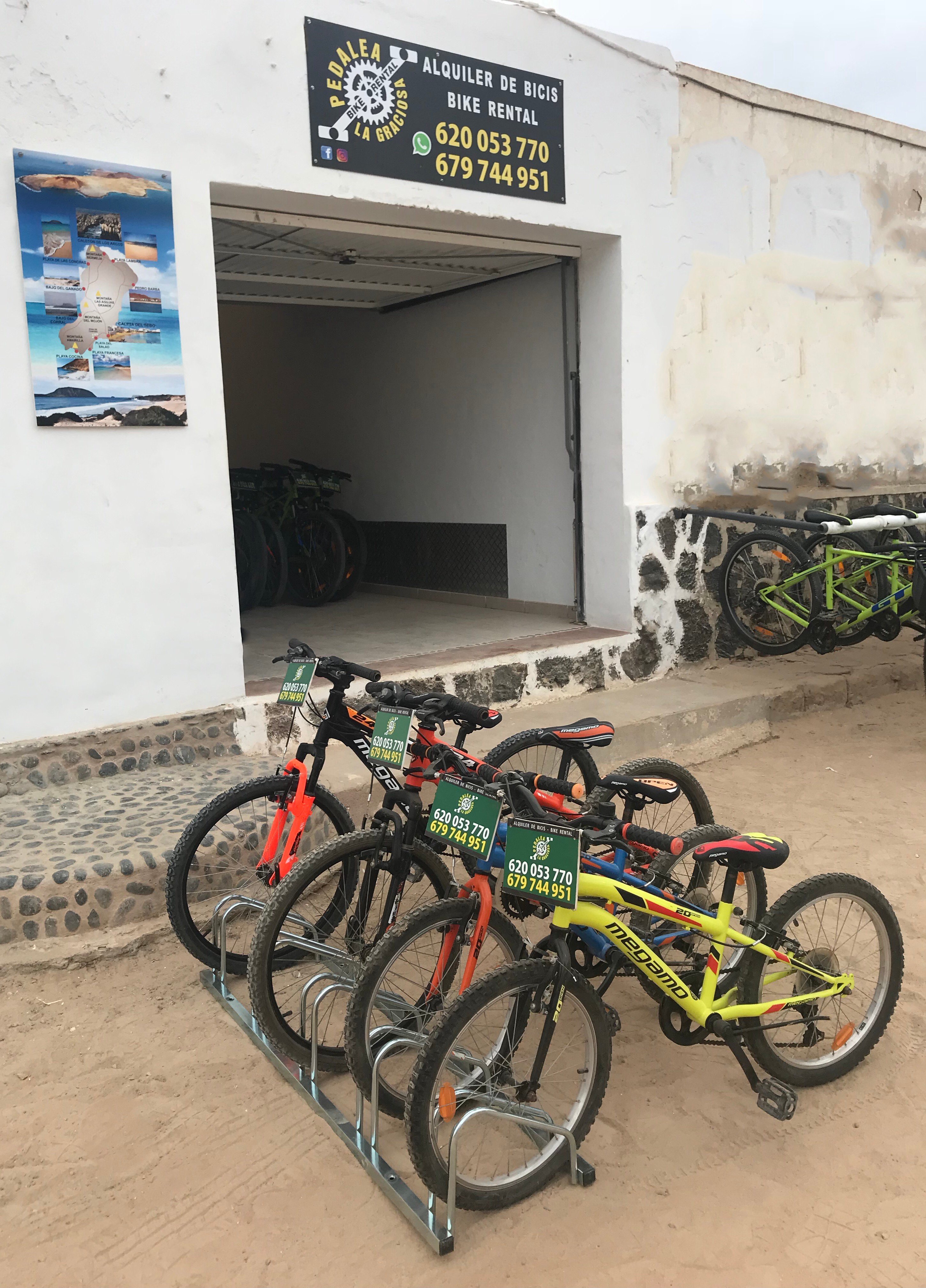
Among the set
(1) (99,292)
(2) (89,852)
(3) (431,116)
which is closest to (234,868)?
(2) (89,852)

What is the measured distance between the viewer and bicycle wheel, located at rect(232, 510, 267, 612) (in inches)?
315

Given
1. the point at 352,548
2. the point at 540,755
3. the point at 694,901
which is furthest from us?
the point at 352,548

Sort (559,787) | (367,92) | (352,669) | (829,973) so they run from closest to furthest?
(559,787) → (829,973) → (352,669) → (367,92)

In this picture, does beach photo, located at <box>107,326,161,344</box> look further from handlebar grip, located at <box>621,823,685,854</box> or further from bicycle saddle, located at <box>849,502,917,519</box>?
bicycle saddle, located at <box>849,502,917,519</box>

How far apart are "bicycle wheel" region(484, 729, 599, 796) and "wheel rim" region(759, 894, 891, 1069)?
2.30 feet

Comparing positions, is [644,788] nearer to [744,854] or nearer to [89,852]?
[744,854]

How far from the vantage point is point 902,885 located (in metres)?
3.80

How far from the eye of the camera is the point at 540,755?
384 cm

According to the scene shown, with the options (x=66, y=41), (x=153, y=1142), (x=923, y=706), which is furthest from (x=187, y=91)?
(x=923, y=706)

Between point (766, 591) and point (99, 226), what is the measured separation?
13.3ft

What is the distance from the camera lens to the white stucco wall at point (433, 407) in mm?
6629

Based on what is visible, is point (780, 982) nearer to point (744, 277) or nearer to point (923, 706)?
point (923, 706)

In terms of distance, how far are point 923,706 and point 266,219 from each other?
15.1 ft

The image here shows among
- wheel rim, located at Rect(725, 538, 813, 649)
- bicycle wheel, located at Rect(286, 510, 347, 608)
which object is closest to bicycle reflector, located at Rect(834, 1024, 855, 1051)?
wheel rim, located at Rect(725, 538, 813, 649)
